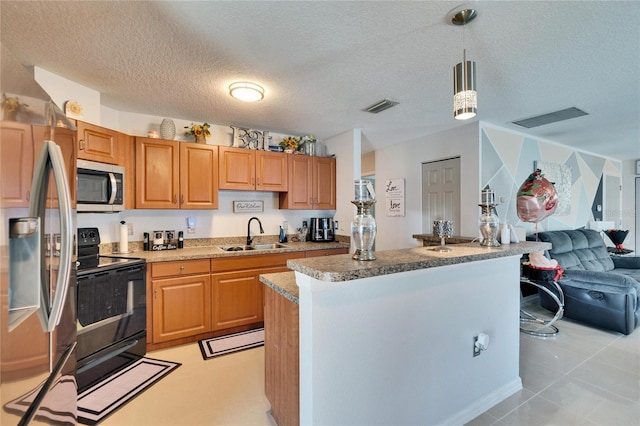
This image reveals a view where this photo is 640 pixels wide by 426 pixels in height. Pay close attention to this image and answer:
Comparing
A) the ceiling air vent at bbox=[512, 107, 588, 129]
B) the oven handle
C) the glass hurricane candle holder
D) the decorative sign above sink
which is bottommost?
the oven handle

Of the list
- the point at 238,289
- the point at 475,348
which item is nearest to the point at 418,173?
the point at 475,348

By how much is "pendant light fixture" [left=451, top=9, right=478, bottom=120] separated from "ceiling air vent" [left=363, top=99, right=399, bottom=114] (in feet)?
3.98

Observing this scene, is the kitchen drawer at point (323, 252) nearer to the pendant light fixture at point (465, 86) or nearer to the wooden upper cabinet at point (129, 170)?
the wooden upper cabinet at point (129, 170)

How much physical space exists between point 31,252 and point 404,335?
5.16 ft

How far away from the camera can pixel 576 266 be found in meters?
3.75

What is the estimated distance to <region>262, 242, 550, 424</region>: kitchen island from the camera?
127cm

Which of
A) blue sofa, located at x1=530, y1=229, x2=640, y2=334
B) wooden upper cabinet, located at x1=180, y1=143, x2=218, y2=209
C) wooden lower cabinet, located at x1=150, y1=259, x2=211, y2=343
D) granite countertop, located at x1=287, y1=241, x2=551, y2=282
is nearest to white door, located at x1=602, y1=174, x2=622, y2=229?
blue sofa, located at x1=530, y1=229, x2=640, y2=334

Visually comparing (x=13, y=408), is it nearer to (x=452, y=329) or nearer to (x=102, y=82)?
(x=452, y=329)

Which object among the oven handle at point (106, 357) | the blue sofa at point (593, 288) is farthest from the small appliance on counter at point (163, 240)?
the blue sofa at point (593, 288)

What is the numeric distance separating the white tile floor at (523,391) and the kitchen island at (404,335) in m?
0.20

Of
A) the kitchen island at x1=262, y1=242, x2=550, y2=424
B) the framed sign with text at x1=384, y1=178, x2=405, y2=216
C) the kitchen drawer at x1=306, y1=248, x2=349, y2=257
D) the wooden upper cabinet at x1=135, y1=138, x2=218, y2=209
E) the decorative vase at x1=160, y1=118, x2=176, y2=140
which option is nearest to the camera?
the kitchen island at x1=262, y1=242, x2=550, y2=424

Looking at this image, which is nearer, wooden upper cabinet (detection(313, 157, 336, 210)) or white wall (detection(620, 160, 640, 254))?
wooden upper cabinet (detection(313, 157, 336, 210))

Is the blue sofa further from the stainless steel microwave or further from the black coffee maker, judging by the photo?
the stainless steel microwave

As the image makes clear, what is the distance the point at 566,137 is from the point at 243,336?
17.7ft
